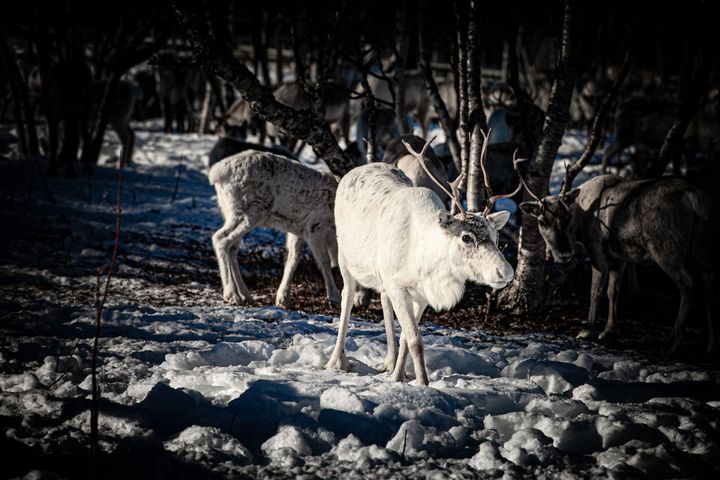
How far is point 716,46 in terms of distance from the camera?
579 centimetres

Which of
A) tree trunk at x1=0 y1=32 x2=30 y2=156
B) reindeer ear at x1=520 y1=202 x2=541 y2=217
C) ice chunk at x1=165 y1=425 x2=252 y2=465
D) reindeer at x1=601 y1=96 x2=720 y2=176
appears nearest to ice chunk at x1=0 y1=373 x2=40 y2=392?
ice chunk at x1=165 y1=425 x2=252 y2=465

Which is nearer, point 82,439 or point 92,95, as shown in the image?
point 82,439

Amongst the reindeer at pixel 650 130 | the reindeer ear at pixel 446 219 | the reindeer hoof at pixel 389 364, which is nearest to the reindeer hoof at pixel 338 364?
the reindeer hoof at pixel 389 364

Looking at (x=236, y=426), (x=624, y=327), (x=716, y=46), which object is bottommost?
(x=624, y=327)

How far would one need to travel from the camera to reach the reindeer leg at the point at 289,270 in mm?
6258

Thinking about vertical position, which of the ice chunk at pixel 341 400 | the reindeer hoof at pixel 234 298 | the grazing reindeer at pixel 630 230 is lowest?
the reindeer hoof at pixel 234 298

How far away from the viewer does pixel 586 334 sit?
548 cm

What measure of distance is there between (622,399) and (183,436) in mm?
2747

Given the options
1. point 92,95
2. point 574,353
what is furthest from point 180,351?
point 92,95

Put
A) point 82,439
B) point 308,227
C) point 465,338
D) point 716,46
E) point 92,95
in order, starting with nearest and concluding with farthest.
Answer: point 82,439
point 465,338
point 716,46
point 308,227
point 92,95

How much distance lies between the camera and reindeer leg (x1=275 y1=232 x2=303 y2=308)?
626cm

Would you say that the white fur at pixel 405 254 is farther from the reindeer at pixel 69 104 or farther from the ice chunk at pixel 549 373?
the reindeer at pixel 69 104

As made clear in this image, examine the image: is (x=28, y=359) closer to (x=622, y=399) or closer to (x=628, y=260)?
(x=622, y=399)

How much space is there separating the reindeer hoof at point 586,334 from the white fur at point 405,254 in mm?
1986
